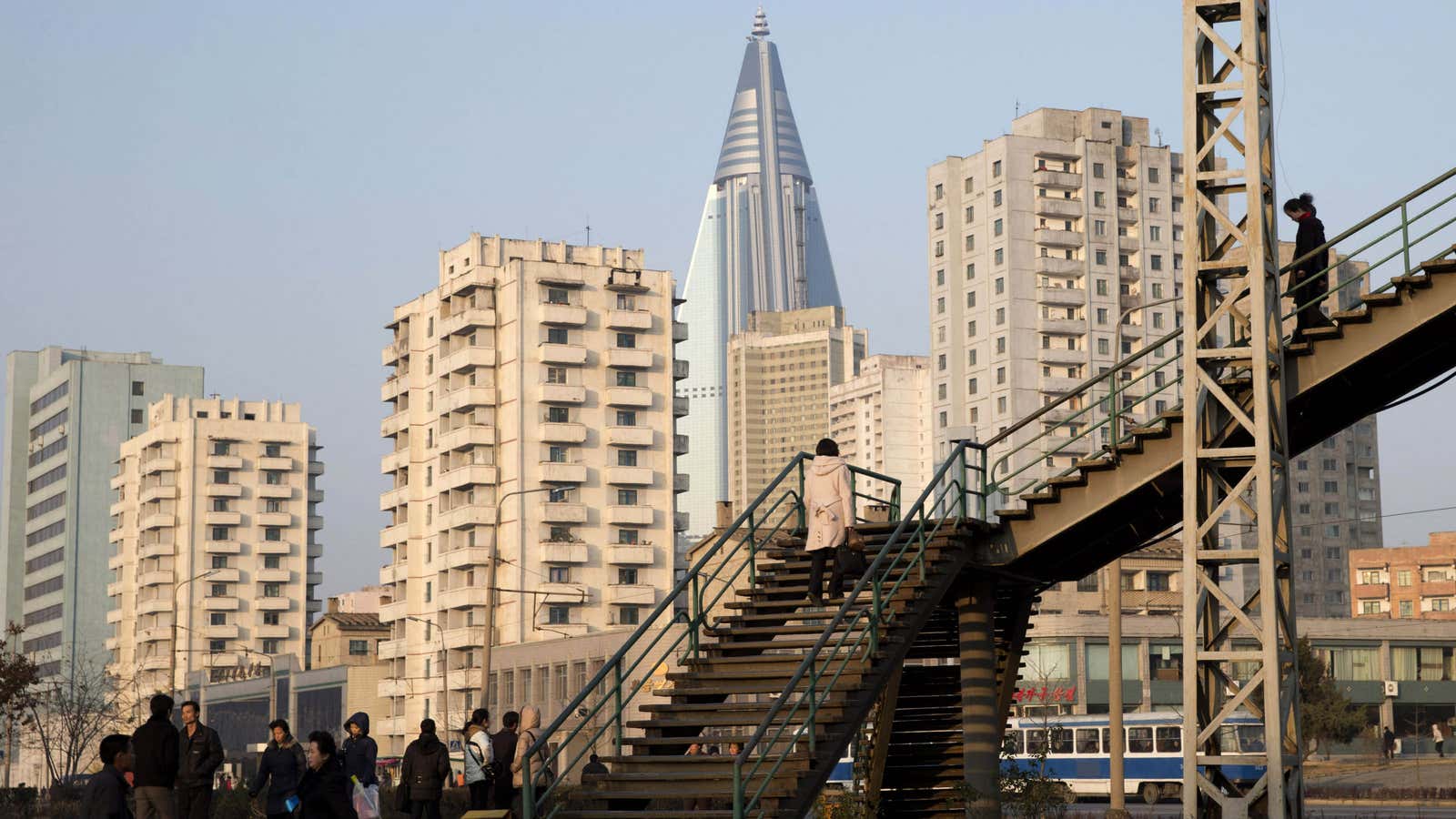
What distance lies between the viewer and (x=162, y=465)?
521 ft

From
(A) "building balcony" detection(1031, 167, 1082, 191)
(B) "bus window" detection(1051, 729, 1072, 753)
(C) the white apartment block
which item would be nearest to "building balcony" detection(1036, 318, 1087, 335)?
(C) the white apartment block

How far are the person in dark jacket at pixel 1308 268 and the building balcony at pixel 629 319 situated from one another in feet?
330

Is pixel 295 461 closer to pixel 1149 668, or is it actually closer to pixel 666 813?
pixel 1149 668

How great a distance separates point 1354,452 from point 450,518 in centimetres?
9560

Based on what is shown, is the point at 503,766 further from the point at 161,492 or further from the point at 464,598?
the point at 161,492

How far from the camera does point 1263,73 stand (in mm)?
18422

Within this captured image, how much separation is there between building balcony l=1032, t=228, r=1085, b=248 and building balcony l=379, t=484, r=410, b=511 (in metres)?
48.4

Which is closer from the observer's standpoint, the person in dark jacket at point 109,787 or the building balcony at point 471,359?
the person in dark jacket at point 109,787

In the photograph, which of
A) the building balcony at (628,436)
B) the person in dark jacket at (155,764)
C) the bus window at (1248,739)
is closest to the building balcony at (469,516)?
the building balcony at (628,436)

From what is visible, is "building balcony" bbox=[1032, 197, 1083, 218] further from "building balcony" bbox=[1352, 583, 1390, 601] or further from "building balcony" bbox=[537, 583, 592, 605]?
"building balcony" bbox=[1352, 583, 1390, 601]

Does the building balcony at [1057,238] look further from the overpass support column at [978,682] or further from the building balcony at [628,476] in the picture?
the overpass support column at [978,682]

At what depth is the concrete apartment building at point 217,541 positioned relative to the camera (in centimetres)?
15675

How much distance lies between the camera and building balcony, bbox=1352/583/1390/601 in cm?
15200

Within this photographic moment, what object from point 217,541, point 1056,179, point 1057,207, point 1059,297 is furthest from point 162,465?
point 1056,179
